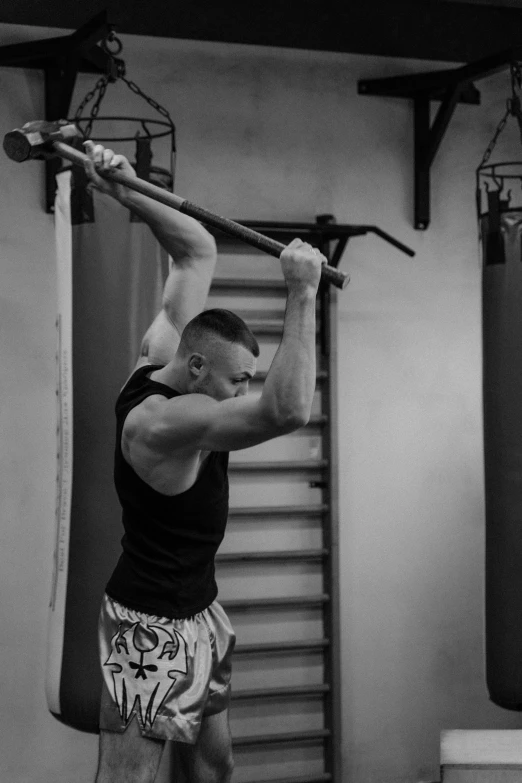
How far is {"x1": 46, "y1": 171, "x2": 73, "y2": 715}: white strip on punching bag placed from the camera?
334cm

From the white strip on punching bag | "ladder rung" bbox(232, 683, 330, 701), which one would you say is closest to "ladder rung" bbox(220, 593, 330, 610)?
"ladder rung" bbox(232, 683, 330, 701)

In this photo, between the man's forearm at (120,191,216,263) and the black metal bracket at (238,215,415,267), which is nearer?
the man's forearm at (120,191,216,263)

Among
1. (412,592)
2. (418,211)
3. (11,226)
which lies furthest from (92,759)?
(418,211)

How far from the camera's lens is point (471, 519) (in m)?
4.82

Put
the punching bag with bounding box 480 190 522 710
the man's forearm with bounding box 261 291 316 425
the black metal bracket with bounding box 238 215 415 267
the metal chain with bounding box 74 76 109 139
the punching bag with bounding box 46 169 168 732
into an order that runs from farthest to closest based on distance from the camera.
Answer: the black metal bracket with bounding box 238 215 415 267
the punching bag with bounding box 480 190 522 710
the metal chain with bounding box 74 76 109 139
the punching bag with bounding box 46 169 168 732
the man's forearm with bounding box 261 291 316 425

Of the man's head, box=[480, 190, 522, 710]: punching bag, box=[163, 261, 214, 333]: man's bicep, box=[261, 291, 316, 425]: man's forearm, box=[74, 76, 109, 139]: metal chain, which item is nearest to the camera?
box=[261, 291, 316, 425]: man's forearm

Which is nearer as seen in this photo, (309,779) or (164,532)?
(164,532)

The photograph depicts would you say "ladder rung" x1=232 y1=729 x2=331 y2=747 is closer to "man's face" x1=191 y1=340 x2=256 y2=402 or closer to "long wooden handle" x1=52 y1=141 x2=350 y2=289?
"man's face" x1=191 y1=340 x2=256 y2=402

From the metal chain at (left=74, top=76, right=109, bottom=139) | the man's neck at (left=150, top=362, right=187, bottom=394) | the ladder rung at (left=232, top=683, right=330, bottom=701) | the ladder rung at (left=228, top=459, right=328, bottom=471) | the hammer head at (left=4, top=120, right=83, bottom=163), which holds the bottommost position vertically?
the ladder rung at (left=232, top=683, right=330, bottom=701)

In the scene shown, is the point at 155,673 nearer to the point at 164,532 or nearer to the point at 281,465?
the point at 164,532

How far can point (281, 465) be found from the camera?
4.52 meters

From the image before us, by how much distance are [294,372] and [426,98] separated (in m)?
2.98

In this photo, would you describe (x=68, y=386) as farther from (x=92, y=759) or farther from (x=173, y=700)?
(x=92, y=759)

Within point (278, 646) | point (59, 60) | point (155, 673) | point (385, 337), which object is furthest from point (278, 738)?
point (59, 60)
